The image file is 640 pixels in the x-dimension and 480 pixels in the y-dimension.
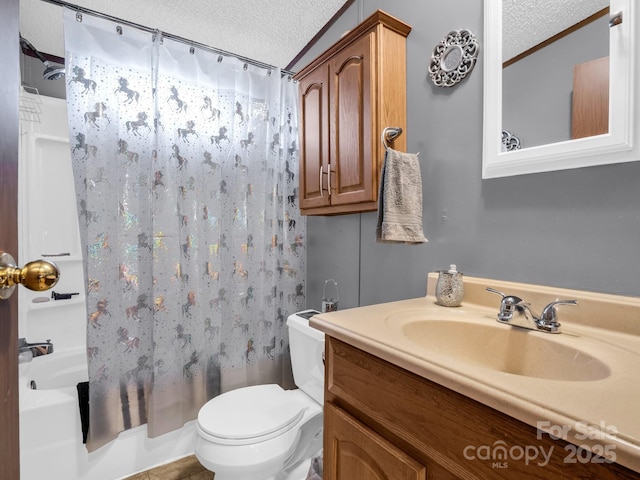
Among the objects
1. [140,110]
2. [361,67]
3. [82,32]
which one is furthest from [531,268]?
[82,32]

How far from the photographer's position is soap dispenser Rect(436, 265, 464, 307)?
1.00 metres

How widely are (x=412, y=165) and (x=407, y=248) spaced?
1.19ft

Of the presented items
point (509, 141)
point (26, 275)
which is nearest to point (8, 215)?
point (26, 275)

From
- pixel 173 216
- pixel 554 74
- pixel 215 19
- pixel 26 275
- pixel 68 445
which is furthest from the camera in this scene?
pixel 215 19

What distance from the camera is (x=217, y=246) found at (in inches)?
65.8

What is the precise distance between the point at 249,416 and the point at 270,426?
0.36ft

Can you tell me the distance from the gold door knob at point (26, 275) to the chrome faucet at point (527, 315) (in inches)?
38.3

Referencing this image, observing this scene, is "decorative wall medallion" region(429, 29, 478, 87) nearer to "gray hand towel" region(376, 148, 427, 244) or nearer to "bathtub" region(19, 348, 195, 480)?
"gray hand towel" region(376, 148, 427, 244)

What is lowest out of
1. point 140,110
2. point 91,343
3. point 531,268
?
point 91,343

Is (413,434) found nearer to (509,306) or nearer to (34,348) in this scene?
(509,306)

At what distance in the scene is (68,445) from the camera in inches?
54.8

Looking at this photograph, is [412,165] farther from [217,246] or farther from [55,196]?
[55,196]

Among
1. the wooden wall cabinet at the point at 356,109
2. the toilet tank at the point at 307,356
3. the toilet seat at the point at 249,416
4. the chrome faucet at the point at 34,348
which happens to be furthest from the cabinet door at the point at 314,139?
the chrome faucet at the point at 34,348

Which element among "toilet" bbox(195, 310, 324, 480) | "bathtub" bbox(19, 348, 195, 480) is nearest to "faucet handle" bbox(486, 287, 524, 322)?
"toilet" bbox(195, 310, 324, 480)
